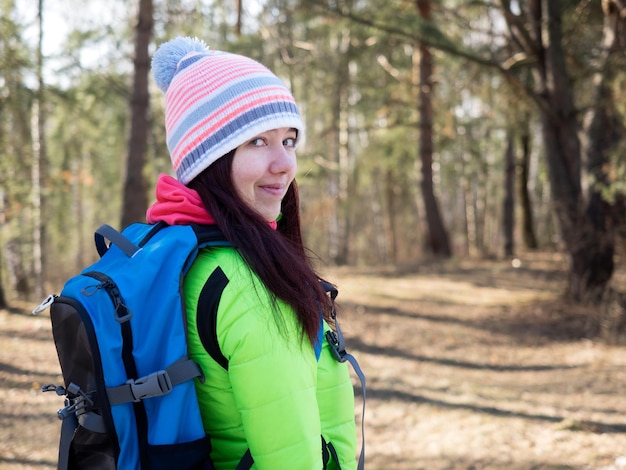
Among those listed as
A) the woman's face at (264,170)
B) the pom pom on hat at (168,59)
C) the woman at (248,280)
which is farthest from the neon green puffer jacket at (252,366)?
the pom pom on hat at (168,59)

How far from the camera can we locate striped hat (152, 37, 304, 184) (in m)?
1.48

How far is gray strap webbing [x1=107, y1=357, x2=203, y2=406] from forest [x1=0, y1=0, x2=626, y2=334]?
3.00m

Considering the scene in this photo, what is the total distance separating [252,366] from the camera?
4.01 feet

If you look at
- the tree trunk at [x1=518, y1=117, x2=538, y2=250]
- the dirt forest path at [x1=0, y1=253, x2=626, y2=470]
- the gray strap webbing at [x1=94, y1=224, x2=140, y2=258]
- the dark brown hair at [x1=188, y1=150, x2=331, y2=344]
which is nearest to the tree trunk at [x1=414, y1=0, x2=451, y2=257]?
the tree trunk at [x1=518, y1=117, x2=538, y2=250]

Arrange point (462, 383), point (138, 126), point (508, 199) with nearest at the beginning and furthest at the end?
point (462, 383)
point (138, 126)
point (508, 199)

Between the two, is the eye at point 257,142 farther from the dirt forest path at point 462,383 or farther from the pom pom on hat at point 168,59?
the dirt forest path at point 462,383

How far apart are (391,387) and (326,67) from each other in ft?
34.9

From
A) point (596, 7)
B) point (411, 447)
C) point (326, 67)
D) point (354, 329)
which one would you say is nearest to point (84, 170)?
point (326, 67)

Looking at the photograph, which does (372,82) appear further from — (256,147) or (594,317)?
(256,147)

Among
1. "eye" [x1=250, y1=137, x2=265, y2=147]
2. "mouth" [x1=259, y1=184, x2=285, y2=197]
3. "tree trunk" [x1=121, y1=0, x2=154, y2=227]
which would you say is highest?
"tree trunk" [x1=121, y1=0, x2=154, y2=227]

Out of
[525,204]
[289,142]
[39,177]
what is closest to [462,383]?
[289,142]

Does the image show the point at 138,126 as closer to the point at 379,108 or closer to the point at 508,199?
the point at 379,108

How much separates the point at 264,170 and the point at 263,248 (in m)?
0.26

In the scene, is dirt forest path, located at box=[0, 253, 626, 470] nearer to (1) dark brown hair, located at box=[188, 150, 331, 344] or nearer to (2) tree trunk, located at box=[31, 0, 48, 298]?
(1) dark brown hair, located at box=[188, 150, 331, 344]
